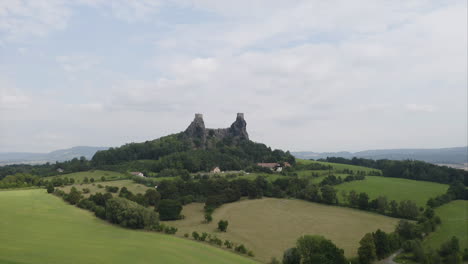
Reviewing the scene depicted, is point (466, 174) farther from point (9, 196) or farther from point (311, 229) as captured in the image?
point (9, 196)

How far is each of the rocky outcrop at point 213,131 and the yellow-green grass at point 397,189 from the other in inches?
2883

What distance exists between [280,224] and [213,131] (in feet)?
331

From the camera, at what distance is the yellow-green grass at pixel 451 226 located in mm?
47312

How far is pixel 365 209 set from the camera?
68.7 meters

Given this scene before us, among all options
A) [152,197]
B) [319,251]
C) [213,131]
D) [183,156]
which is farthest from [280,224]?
[213,131]

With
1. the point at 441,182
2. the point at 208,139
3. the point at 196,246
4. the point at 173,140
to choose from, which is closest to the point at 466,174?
the point at 441,182

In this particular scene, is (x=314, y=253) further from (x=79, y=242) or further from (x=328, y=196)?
(x=328, y=196)

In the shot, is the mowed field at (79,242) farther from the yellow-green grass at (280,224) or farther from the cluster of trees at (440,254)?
the cluster of trees at (440,254)

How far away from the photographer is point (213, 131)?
156m

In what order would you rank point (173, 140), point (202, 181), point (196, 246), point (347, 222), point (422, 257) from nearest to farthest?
point (422, 257) < point (196, 246) < point (347, 222) < point (202, 181) < point (173, 140)

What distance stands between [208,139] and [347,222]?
9879cm

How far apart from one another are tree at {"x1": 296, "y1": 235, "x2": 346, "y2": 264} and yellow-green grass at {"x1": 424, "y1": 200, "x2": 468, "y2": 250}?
57.9 feet

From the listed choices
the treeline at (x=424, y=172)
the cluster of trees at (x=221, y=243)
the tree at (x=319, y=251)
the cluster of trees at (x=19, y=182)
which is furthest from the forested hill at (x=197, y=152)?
the tree at (x=319, y=251)

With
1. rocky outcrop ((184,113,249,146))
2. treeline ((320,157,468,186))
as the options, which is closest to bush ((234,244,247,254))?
treeline ((320,157,468,186))
